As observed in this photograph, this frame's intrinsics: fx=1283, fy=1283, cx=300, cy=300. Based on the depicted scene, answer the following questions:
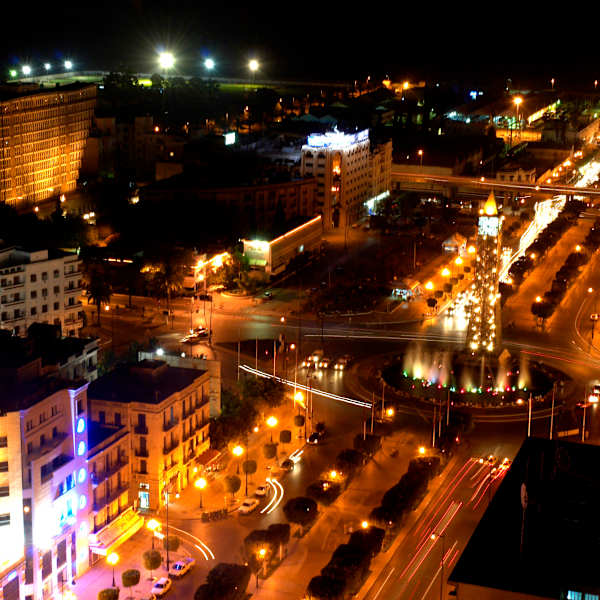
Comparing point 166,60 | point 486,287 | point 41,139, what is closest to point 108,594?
point 486,287

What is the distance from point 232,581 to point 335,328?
2504cm

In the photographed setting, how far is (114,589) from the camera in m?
32.6

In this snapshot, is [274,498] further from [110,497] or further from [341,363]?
[341,363]

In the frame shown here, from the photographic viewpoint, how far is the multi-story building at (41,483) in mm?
32312

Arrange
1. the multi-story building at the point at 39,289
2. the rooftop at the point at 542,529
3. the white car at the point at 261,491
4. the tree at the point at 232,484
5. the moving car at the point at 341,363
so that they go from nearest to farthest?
the rooftop at the point at 542,529 → the tree at the point at 232,484 → the white car at the point at 261,491 → the multi-story building at the point at 39,289 → the moving car at the point at 341,363

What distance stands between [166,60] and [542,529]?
113 metres

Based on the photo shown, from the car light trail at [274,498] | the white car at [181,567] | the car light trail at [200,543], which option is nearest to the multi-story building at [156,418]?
the car light trail at [200,543]

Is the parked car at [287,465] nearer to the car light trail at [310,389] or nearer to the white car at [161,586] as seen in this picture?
the car light trail at [310,389]

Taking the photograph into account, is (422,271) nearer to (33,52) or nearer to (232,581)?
(232,581)

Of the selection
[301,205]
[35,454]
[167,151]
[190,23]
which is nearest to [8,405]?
[35,454]

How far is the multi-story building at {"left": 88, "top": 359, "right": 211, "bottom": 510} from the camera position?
38.3m

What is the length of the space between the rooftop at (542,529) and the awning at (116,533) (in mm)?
10851

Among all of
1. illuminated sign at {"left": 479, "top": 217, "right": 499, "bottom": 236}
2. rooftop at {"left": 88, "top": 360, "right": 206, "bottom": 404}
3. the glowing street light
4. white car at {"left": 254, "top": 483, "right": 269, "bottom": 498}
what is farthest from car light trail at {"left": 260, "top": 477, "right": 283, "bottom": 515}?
the glowing street light

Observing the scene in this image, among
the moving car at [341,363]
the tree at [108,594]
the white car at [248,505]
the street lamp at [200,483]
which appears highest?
the moving car at [341,363]
